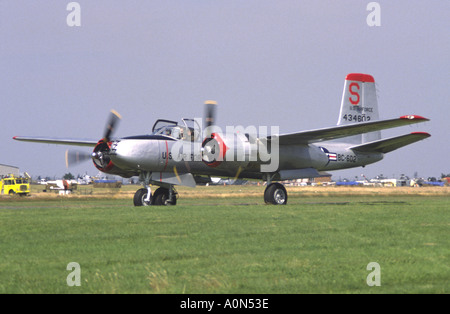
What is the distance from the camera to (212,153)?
82.3 feet

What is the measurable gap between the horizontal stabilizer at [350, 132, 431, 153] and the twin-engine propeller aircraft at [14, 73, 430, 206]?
0.05 m

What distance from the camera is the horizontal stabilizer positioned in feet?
90.4

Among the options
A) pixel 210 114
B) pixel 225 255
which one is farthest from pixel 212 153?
pixel 225 255

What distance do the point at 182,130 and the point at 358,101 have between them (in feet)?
39.9

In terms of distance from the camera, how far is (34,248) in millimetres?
11016

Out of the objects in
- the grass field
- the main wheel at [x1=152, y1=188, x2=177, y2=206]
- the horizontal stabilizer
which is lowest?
the grass field

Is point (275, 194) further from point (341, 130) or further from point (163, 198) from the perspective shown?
point (163, 198)

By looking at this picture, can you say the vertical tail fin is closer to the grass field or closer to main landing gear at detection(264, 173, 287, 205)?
main landing gear at detection(264, 173, 287, 205)

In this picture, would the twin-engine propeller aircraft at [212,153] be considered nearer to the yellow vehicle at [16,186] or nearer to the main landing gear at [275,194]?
the main landing gear at [275,194]

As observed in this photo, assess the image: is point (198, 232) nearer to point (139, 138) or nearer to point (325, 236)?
point (325, 236)

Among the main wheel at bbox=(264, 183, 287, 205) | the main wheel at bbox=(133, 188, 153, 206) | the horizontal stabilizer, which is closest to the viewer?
the main wheel at bbox=(133, 188, 153, 206)

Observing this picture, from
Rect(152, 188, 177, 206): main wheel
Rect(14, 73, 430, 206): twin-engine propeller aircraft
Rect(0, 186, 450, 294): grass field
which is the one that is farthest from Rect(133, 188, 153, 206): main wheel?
Rect(0, 186, 450, 294): grass field

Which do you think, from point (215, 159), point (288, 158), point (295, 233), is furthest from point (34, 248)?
point (288, 158)
